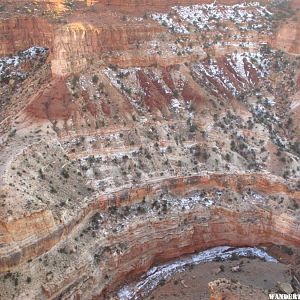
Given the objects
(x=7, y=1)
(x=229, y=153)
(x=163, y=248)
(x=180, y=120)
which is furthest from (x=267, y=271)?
(x=7, y=1)

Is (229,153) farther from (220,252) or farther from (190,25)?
(190,25)

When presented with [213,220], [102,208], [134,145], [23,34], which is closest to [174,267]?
[213,220]

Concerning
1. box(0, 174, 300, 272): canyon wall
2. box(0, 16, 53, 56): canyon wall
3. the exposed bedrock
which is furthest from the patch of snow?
box(0, 16, 53, 56): canyon wall

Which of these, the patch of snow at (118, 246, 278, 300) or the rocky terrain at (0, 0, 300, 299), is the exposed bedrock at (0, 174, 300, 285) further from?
the patch of snow at (118, 246, 278, 300)

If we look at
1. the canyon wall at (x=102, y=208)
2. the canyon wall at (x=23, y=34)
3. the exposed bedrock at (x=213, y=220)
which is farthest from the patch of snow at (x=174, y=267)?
the canyon wall at (x=23, y=34)

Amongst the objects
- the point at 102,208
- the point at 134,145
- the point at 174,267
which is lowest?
the point at 174,267

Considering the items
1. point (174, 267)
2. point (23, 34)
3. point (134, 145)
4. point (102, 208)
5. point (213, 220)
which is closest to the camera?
point (102, 208)

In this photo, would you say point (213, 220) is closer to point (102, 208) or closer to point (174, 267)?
point (174, 267)

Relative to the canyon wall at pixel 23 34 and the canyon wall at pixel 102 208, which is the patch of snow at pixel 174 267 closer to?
the canyon wall at pixel 102 208
